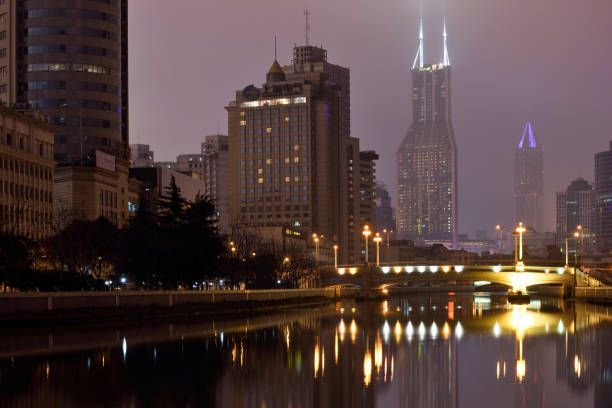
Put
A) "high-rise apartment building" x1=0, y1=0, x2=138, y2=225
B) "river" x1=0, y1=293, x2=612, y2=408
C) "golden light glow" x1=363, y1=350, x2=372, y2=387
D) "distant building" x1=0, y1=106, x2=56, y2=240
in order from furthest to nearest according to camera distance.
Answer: "high-rise apartment building" x1=0, y1=0, x2=138, y2=225
"distant building" x1=0, y1=106, x2=56, y2=240
"golden light glow" x1=363, y1=350, x2=372, y2=387
"river" x1=0, y1=293, x2=612, y2=408

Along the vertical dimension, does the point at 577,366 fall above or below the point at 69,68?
below

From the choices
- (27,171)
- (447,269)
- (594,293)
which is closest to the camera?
(594,293)

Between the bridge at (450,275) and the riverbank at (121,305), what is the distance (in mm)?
48053

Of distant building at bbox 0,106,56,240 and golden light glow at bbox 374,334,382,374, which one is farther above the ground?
distant building at bbox 0,106,56,240

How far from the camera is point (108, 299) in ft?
229

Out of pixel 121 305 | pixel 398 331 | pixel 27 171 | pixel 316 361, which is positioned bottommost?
pixel 398 331

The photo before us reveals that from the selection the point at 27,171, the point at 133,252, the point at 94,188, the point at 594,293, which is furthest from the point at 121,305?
the point at 94,188

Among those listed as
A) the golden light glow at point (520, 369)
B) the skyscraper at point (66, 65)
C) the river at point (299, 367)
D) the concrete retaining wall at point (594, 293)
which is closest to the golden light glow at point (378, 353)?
the river at point (299, 367)

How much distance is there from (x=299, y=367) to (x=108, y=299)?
32535 mm

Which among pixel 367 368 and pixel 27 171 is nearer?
pixel 367 368

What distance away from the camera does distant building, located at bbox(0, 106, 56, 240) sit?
117 meters

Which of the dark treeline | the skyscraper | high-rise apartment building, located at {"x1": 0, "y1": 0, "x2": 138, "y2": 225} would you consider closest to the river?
the dark treeline

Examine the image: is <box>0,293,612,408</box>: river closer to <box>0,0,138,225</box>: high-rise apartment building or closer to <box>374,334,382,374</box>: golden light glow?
<box>374,334,382,374</box>: golden light glow

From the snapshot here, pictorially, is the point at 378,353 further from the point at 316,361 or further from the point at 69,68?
the point at 69,68
